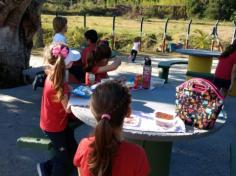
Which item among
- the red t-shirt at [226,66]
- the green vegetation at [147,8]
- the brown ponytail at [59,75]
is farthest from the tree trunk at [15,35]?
the green vegetation at [147,8]

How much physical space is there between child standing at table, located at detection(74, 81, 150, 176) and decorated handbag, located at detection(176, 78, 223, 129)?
3.02 ft

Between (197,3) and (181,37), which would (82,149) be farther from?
(197,3)

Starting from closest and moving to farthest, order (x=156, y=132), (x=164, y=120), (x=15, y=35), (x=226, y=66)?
(x=156, y=132) → (x=164, y=120) → (x=226, y=66) → (x=15, y=35)

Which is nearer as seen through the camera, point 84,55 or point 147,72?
point 147,72

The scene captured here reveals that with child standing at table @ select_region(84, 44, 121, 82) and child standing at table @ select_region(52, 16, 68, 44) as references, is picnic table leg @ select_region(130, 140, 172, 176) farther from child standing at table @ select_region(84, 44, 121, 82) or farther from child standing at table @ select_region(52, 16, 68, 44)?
child standing at table @ select_region(52, 16, 68, 44)

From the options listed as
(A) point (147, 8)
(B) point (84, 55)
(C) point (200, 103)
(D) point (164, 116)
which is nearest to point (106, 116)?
(C) point (200, 103)

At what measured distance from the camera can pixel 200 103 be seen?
115 inches

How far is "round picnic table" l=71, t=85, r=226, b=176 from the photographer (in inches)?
110

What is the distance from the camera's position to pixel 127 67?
32.7 feet

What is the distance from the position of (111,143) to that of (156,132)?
86 centimetres

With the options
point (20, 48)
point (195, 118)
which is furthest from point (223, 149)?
point (20, 48)

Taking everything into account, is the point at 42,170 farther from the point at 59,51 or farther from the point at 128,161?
the point at 128,161

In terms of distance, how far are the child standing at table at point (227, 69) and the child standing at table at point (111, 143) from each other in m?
4.24

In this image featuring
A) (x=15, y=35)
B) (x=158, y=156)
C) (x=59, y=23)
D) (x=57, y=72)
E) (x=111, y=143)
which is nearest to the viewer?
(x=111, y=143)
